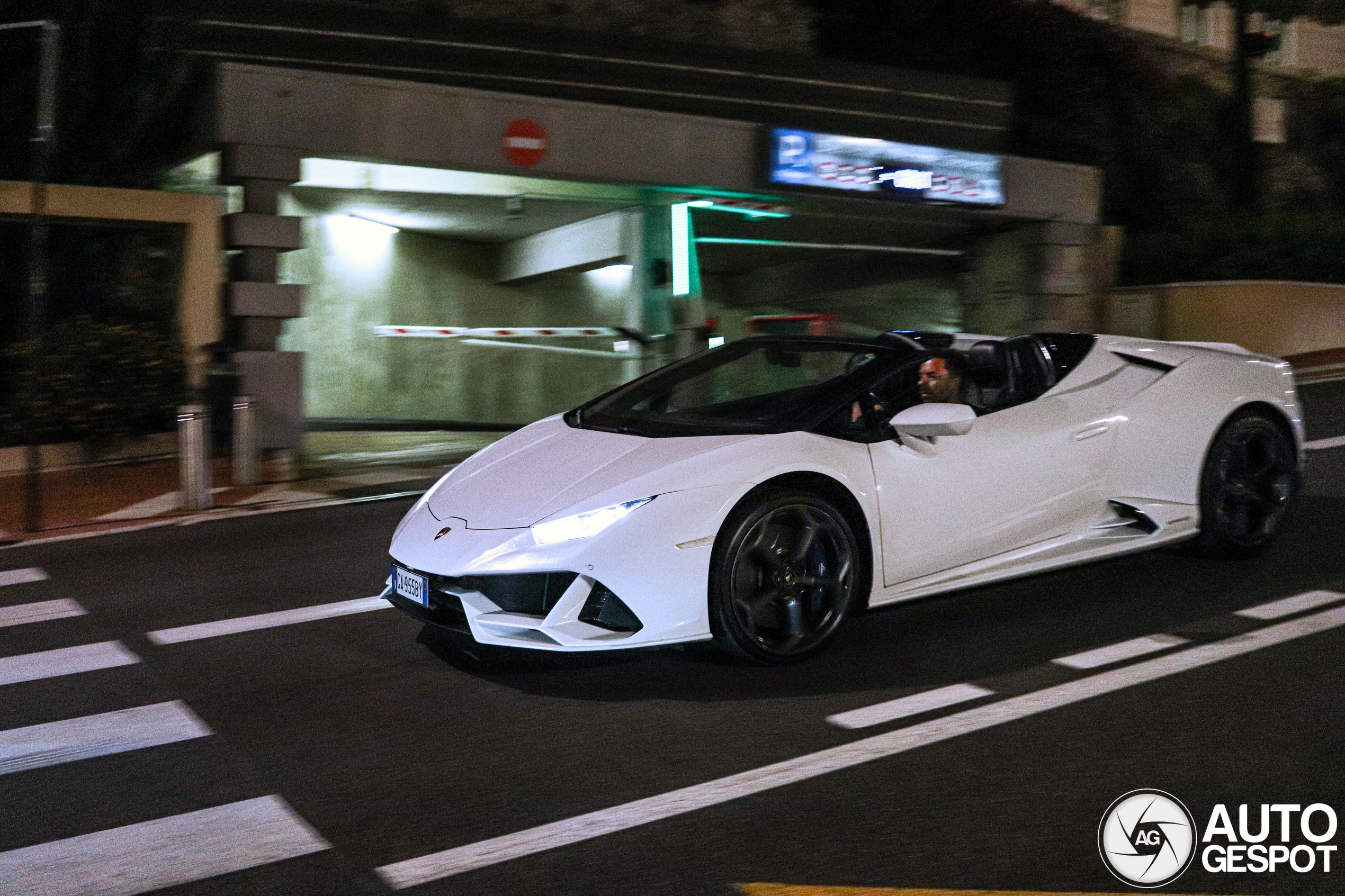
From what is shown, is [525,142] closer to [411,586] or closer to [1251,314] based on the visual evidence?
[411,586]

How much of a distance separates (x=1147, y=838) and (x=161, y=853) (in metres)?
2.67

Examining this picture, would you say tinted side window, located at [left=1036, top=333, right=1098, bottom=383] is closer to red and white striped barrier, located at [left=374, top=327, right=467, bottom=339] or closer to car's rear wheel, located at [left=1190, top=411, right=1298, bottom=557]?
car's rear wheel, located at [left=1190, top=411, right=1298, bottom=557]

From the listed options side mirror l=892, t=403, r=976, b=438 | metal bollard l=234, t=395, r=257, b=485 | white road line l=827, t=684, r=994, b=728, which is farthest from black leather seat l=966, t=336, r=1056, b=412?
metal bollard l=234, t=395, r=257, b=485

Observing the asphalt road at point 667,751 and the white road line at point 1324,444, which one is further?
the white road line at point 1324,444

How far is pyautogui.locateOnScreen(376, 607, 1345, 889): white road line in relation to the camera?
3.53 metres

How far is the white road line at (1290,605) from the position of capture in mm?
5785

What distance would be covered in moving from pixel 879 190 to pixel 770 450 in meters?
13.0

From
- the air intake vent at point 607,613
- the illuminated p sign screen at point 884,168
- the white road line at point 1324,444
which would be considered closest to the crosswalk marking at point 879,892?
the air intake vent at point 607,613

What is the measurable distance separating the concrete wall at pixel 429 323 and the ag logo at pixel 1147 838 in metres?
11.2

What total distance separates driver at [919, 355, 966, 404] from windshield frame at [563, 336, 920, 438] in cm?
10

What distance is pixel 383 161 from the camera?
13867 millimetres

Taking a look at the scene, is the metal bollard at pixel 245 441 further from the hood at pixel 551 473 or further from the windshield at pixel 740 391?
the hood at pixel 551 473

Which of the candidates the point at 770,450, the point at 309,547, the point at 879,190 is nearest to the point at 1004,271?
the point at 879,190

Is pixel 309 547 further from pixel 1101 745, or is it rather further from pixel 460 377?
pixel 460 377
